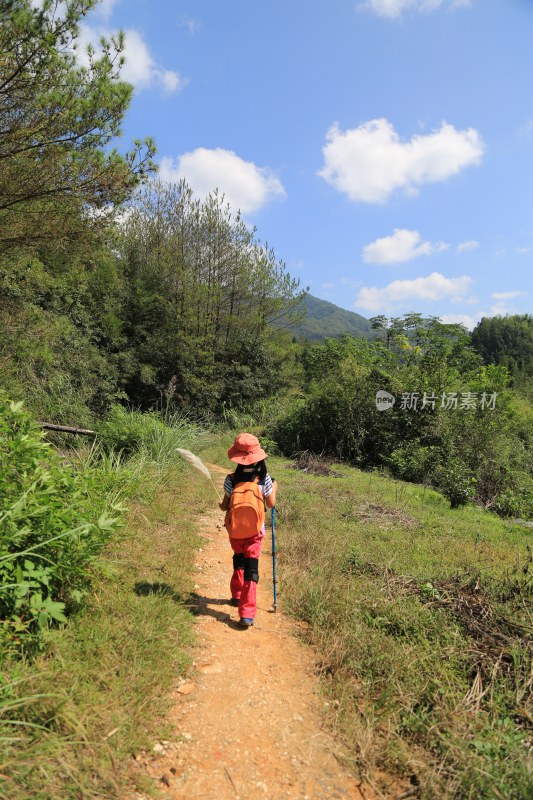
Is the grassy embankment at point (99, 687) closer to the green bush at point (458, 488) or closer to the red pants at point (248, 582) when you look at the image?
the red pants at point (248, 582)

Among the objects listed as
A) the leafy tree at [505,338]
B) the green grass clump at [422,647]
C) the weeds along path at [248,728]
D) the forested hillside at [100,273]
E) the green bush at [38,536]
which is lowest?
the weeds along path at [248,728]

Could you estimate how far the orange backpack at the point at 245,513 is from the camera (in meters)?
3.60

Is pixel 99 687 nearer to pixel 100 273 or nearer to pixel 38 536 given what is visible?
pixel 38 536

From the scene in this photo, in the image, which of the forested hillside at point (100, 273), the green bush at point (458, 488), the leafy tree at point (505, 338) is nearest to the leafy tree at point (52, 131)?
the forested hillside at point (100, 273)

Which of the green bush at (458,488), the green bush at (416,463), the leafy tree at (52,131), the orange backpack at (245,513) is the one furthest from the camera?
the green bush at (416,463)

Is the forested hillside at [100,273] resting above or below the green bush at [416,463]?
above

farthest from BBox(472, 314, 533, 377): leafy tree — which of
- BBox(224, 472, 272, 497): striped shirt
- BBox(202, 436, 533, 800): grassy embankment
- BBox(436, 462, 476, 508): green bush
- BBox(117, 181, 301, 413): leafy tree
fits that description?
BBox(224, 472, 272, 497): striped shirt

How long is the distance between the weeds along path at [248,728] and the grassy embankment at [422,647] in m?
0.17

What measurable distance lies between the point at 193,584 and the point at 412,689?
215 cm

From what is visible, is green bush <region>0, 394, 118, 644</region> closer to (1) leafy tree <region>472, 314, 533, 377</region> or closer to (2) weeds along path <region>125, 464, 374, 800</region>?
(2) weeds along path <region>125, 464, 374, 800</region>

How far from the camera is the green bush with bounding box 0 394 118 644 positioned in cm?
255

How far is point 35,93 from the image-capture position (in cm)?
584

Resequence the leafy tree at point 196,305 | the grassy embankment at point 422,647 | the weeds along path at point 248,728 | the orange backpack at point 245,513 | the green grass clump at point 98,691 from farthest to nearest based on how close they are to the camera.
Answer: the leafy tree at point 196,305
the orange backpack at point 245,513
the grassy embankment at point 422,647
the weeds along path at point 248,728
the green grass clump at point 98,691

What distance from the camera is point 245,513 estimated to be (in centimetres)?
360
